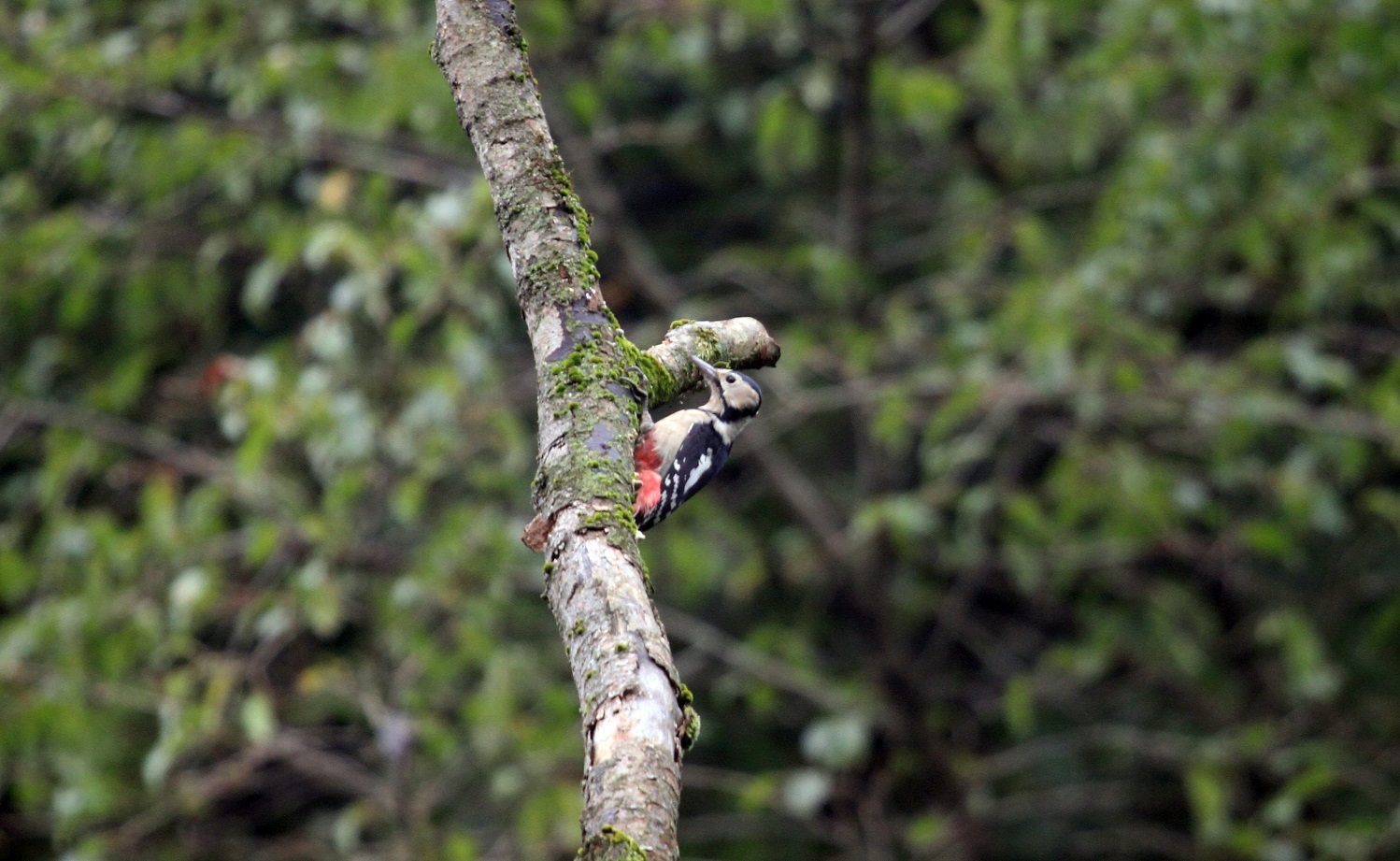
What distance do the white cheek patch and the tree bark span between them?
113 cm

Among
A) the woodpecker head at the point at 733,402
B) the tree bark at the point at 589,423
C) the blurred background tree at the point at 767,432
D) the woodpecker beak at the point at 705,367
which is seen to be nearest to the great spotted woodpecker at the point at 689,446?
the woodpecker head at the point at 733,402

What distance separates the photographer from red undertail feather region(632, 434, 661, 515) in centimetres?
327

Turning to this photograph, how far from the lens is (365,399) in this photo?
473 centimetres

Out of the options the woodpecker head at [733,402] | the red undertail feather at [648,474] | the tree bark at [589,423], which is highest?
the woodpecker head at [733,402]

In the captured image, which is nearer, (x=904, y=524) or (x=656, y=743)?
(x=656, y=743)

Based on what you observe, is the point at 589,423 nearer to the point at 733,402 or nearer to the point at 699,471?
the point at 699,471

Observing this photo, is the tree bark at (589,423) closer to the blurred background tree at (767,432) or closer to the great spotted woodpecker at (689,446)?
the great spotted woodpecker at (689,446)

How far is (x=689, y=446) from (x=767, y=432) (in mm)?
2009

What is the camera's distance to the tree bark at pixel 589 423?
125cm

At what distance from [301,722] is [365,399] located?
65.6 inches

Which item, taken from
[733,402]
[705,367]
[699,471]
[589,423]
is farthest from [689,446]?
[589,423]

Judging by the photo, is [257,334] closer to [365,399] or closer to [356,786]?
[365,399]

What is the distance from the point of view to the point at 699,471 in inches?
143

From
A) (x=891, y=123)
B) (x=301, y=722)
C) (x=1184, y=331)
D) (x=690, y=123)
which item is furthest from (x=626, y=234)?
(x=1184, y=331)
